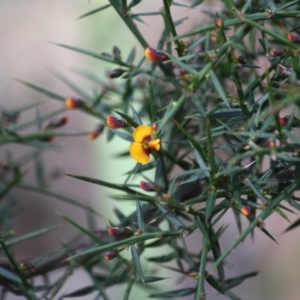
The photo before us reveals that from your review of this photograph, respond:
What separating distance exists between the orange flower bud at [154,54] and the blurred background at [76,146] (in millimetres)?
763

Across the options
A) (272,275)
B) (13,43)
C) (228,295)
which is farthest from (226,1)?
(13,43)

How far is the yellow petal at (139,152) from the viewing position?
0.36 meters

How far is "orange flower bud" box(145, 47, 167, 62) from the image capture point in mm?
373

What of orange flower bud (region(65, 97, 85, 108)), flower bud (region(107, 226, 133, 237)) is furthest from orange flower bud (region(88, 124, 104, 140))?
flower bud (region(107, 226, 133, 237))

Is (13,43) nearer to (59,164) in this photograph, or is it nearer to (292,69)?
(59,164)

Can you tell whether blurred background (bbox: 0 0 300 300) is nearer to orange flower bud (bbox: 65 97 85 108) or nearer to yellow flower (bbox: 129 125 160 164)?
orange flower bud (bbox: 65 97 85 108)

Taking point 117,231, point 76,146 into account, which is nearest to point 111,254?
point 117,231

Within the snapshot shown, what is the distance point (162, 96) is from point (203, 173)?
22cm

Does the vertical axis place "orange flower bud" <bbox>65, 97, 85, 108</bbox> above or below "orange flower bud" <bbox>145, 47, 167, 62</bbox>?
below

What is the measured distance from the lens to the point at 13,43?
4.94 feet

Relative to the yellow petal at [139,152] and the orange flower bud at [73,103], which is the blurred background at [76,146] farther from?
the yellow petal at [139,152]

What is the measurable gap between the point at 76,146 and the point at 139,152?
1.13 metres

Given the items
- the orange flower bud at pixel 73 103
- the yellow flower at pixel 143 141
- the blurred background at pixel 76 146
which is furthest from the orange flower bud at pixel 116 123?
the blurred background at pixel 76 146

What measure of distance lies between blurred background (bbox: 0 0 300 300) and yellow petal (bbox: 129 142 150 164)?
769 mm
